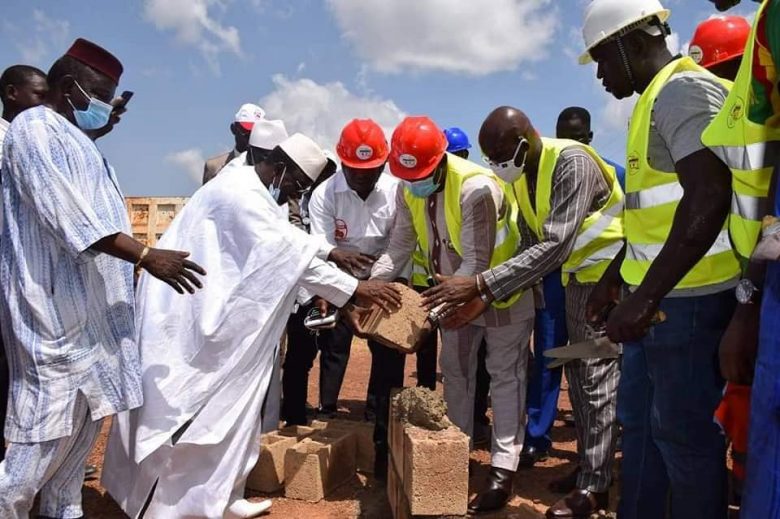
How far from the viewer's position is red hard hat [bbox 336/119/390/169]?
4344mm

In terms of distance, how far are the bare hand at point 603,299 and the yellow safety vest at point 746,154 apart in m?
1.15

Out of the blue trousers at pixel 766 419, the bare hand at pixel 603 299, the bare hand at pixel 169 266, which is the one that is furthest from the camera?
the bare hand at pixel 603 299

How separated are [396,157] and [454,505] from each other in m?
1.89

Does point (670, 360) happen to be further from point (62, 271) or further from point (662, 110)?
point (62, 271)

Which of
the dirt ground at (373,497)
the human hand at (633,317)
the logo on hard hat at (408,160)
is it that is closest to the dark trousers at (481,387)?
the dirt ground at (373,497)

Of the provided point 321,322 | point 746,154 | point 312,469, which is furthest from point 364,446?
point 746,154

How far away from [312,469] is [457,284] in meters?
1.35

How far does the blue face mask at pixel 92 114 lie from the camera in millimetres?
2928

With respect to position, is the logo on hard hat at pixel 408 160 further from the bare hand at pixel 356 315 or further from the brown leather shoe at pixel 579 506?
the brown leather shoe at pixel 579 506

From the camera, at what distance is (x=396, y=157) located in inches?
150

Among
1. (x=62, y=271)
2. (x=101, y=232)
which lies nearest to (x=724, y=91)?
(x=101, y=232)

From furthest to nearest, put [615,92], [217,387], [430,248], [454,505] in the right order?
[430,248] → [217,387] → [454,505] → [615,92]

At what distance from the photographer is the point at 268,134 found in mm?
4305

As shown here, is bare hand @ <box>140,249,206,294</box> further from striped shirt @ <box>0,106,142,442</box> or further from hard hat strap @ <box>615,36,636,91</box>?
hard hat strap @ <box>615,36,636,91</box>
